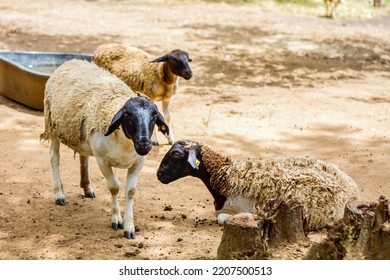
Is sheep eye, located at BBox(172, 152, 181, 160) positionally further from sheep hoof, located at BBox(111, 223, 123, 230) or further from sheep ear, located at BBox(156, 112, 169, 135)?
sheep hoof, located at BBox(111, 223, 123, 230)

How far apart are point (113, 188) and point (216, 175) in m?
1.17

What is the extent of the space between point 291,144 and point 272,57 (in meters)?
6.79

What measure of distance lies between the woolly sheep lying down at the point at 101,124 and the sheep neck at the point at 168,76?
2.18 metres

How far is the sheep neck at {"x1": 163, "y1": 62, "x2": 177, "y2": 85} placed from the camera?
1012 cm

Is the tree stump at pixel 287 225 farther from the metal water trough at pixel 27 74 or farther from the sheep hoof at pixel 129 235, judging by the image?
the metal water trough at pixel 27 74

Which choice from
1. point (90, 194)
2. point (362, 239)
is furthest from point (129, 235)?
point (362, 239)

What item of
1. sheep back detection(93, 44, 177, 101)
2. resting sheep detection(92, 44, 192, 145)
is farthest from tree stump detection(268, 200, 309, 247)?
sheep back detection(93, 44, 177, 101)

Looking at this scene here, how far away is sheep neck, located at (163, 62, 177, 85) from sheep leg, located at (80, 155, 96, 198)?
267 cm

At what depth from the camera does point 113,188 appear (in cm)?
693

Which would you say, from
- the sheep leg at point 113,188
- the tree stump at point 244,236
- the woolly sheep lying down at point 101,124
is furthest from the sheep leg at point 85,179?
the tree stump at point 244,236

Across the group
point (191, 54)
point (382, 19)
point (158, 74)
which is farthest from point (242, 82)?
point (382, 19)

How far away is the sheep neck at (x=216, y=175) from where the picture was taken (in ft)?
23.9

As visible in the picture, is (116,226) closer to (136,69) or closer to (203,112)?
(136,69)

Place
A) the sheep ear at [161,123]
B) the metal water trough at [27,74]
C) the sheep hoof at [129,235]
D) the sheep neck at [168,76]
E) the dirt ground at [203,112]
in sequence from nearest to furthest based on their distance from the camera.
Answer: the sheep ear at [161,123], the sheep hoof at [129,235], the dirt ground at [203,112], the sheep neck at [168,76], the metal water trough at [27,74]
